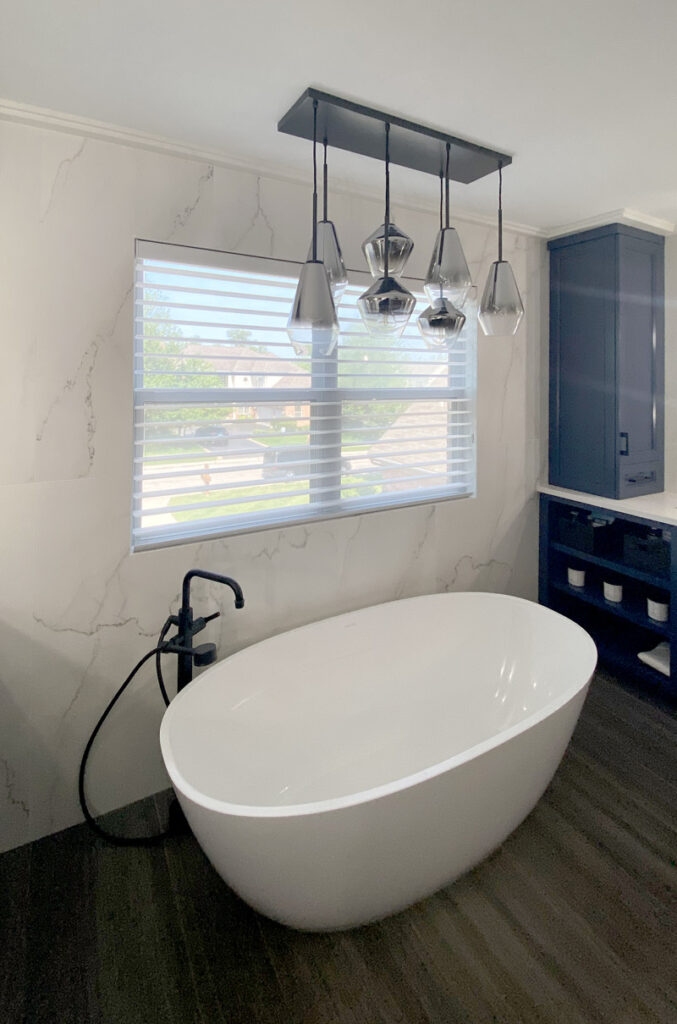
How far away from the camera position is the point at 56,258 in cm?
170

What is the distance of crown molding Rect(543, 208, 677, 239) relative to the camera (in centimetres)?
259

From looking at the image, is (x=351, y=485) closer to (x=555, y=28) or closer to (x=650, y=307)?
(x=555, y=28)

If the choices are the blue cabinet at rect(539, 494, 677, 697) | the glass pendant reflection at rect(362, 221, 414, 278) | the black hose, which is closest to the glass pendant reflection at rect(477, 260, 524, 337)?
the glass pendant reflection at rect(362, 221, 414, 278)

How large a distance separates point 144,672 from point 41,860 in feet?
2.09

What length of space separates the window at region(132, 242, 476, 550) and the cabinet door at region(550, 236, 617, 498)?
0.59 m

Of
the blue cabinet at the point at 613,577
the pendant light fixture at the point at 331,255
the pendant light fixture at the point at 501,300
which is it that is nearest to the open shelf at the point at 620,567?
the blue cabinet at the point at 613,577

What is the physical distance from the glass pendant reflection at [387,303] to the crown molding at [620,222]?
5.56 feet

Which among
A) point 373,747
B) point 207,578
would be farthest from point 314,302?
point 373,747

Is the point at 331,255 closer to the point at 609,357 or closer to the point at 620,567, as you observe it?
the point at 609,357

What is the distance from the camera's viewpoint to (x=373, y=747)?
2.10m

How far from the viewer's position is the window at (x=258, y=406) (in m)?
1.97

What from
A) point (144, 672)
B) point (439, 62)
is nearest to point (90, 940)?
point (144, 672)

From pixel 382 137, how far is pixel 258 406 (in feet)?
3.32

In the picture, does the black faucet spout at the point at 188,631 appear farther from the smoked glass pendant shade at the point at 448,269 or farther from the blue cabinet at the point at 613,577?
the blue cabinet at the point at 613,577
